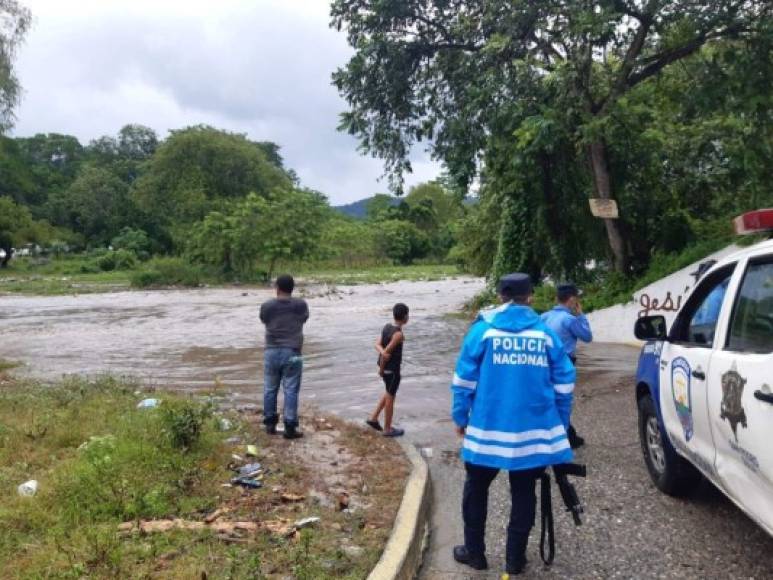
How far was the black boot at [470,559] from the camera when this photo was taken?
14.0 feet

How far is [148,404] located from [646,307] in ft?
33.0

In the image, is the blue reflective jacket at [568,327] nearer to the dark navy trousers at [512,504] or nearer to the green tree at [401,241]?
the dark navy trousers at [512,504]

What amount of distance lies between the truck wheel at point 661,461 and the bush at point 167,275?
44.8 m

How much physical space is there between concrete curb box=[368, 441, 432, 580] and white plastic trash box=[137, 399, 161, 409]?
3.41 m

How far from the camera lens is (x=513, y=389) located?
3.89 metres

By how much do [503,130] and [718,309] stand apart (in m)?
9.95

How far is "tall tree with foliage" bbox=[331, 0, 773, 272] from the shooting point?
12469 millimetres

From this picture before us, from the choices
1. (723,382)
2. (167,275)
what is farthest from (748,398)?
(167,275)

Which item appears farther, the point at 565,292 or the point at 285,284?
the point at 285,284

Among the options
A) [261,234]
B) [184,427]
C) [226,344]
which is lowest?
[226,344]

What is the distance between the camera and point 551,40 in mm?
14039

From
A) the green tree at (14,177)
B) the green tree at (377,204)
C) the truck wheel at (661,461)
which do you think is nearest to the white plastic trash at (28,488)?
the truck wheel at (661,461)

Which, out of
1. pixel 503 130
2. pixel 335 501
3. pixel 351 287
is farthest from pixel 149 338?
pixel 351 287

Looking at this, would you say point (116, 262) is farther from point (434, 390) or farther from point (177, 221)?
point (434, 390)
